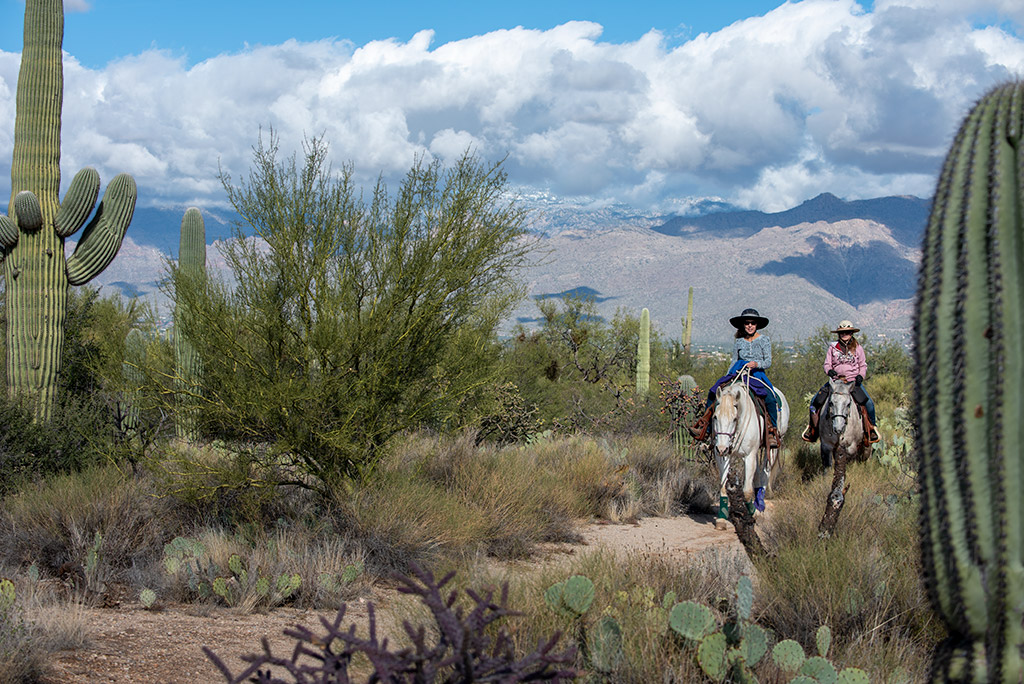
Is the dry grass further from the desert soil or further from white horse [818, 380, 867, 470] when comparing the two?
white horse [818, 380, 867, 470]

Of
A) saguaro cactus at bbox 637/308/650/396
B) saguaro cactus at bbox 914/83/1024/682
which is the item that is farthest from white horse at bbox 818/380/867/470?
saguaro cactus at bbox 637/308/650/396

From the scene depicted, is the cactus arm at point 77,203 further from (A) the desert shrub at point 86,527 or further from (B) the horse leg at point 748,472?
(B) the horse leg at point 748,472

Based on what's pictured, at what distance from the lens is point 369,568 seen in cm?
793

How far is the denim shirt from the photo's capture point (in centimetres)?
1027

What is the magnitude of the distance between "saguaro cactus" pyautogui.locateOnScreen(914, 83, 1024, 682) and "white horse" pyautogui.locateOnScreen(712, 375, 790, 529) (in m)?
6.34

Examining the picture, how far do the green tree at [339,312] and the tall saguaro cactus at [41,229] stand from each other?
14.3 feet

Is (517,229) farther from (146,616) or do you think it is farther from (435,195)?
(146,616)

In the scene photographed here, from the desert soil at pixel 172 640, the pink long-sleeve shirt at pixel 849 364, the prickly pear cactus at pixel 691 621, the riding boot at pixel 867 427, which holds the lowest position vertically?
the desert soil at pixel 172 640

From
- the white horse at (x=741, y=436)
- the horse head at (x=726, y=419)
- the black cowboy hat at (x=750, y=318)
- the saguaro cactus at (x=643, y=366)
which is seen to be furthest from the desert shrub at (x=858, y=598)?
the saguaro cactus at (x=643, y=366)

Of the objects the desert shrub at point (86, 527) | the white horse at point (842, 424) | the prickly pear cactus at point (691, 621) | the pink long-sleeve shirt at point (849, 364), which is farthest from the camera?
the pink long-sleeve shirt at point (849, 364)

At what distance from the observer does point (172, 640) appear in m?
5.85

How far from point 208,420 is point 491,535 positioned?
11.0 feet

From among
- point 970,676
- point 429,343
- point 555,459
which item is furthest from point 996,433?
point 555,459

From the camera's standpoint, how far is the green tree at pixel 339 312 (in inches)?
328
